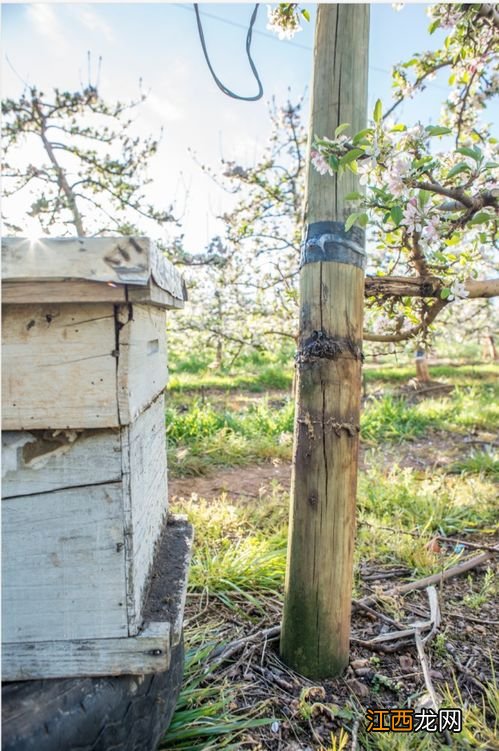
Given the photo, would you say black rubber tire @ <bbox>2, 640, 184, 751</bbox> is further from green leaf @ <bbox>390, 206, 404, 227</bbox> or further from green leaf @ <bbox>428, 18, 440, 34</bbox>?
green leaf @ <bbox>428, 18, 440, 34</bbox>

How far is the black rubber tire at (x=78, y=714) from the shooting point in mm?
878

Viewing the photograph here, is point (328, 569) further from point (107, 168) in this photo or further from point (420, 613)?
point (107, 168)

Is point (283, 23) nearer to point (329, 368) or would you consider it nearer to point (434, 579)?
point (329, 368)

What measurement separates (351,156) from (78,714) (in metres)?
1.43

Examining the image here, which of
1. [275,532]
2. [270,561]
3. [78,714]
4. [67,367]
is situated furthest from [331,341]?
[275,532]

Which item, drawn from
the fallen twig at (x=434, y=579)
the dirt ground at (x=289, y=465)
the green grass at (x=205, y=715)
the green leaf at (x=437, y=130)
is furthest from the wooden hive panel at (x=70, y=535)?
the dirt ground at (x=289, y=465)

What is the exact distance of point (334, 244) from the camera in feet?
4.58

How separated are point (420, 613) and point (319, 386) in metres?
1.27

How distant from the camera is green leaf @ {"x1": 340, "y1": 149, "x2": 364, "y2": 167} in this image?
1.16m

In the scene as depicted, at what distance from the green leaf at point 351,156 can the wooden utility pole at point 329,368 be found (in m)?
0.20

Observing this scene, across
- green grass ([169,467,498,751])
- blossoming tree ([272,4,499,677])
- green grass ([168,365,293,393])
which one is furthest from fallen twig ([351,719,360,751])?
green grass ([168,365,293,393])

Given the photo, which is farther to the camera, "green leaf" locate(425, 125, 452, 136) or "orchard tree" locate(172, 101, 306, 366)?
"orchard tree" locate(172, 101, 306, 366)

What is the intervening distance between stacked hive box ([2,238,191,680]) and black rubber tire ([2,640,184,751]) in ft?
0.13

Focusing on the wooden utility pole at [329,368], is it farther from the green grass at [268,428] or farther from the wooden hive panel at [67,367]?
the green grass at [268,428]
